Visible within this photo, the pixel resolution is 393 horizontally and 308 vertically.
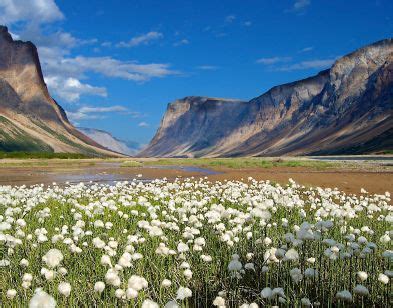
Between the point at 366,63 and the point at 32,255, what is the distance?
168 meters

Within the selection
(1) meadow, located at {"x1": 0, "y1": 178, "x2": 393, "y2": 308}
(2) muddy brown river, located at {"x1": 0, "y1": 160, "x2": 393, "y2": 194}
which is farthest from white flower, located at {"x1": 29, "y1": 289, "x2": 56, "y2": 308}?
(2) muddy brown river, located at {"x1": 0, "y1": 160, "x2": 393, "y2": 194}

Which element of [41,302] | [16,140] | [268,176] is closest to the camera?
[41,302]

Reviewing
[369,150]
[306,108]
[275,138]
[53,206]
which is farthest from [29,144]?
[53,206]

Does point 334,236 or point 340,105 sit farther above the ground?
point 340,105

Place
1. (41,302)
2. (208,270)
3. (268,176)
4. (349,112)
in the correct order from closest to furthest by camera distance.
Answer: (41,302)
(208,270)
(268,176)
(349,112)

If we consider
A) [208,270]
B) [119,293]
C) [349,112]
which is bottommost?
[208,270]

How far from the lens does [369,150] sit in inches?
4611

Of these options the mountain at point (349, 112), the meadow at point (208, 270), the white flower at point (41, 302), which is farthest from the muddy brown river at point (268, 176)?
the mountain at point (349, 112)

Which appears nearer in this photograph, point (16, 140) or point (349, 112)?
point (349, 112)

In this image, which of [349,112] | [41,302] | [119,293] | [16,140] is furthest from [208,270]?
[16,140]

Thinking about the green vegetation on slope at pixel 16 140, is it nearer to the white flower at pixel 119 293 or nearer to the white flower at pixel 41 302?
the white flower at pixel 119 293

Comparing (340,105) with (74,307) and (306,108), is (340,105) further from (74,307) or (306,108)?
(74,307)

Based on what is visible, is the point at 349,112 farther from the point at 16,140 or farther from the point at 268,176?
the point at 16,140

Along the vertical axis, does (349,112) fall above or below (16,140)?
above
